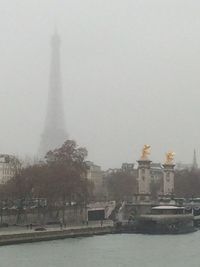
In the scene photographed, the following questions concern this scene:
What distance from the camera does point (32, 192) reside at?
227ft

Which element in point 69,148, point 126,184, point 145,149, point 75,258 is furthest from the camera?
point 126,184

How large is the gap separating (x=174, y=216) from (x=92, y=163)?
10349cm

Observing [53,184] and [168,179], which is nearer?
[53,184]

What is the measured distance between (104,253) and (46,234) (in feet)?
28.7

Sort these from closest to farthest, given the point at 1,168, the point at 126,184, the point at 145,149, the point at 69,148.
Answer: the point at 69,148, the point at 145,149, the point at 126,184, the point at 1,168

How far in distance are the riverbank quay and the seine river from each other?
855 mm

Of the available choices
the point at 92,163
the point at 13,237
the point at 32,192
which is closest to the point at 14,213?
the point at 32,192

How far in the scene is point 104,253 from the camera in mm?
46469

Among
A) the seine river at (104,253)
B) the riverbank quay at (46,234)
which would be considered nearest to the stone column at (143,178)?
the riverbank quay at (46,234)

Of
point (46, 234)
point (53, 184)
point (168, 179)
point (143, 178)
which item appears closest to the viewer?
point (46, 234)

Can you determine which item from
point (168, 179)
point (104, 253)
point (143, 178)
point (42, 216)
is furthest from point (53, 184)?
point (104, 253)

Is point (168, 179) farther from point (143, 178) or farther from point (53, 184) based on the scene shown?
point (53, 184)

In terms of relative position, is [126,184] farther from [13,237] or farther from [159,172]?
[13,237]

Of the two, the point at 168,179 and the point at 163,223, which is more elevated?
the point at 168,179
